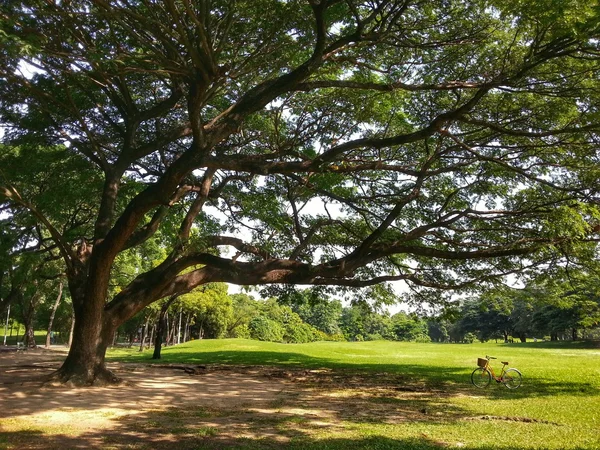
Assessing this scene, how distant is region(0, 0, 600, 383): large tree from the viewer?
9398mm

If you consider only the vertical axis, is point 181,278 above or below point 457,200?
below

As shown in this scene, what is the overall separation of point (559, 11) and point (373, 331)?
85.9 meters

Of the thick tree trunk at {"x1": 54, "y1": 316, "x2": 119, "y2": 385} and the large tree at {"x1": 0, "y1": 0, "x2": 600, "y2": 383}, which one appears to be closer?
the large tree at {"x1": 0, "y1": 0, "x2": 600, "y2": 383}

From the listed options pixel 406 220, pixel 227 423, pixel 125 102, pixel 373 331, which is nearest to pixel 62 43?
pixel 125 102

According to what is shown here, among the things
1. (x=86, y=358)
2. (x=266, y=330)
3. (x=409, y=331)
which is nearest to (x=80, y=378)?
(x=86, y=358)

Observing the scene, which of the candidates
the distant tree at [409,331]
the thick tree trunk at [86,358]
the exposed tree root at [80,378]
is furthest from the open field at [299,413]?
the distant tree at [409,331]

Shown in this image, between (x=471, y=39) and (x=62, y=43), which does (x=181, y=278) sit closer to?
(x=62, y=43)

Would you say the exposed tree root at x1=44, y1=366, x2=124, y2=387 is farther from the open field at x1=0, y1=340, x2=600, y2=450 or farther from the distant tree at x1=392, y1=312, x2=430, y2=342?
the distant tree at x1=392, y1=312, x2=430, y2=342

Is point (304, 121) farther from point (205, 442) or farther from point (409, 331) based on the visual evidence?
point (409, 331)

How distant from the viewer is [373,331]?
89.4 m

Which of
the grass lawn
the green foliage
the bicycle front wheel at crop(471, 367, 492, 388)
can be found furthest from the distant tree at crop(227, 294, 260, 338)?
the bicycle front wheel at crop(471, 367, 492, 388)

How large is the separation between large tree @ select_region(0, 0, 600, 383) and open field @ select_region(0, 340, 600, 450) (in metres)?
2.83

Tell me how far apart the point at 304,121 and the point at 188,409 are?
27.8 feet

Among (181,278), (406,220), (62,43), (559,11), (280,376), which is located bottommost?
(280,376)
